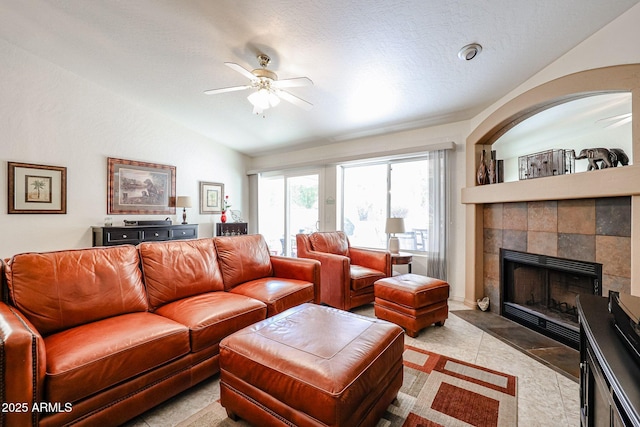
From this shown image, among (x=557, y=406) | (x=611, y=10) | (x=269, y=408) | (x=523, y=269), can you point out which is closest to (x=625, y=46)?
(x=611, y=10)

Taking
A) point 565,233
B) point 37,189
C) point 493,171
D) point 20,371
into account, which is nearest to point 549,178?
point 565,233

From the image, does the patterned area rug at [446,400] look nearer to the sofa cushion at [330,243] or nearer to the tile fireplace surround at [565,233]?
the tile fireplace surround at [565,233]

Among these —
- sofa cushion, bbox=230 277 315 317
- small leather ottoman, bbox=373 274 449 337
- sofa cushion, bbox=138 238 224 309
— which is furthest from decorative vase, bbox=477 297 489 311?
sofa cushion, bbox=138 238 224 309

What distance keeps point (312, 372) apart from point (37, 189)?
14.3 ft

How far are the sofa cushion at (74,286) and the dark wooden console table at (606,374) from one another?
2.40 metres

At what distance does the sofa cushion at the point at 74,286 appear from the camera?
1.52m

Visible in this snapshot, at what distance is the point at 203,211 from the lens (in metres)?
5.24

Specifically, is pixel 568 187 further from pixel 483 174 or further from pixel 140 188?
pixel 140 188

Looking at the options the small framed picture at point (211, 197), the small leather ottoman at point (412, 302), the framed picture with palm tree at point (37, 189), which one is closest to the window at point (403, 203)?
the small leather ottoman at point (412, 302)

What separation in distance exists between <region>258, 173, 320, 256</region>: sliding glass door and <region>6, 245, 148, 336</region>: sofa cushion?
133 inches

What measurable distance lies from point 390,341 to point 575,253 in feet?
6.66

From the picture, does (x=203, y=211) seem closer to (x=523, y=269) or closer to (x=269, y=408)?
(x=269, y=408)

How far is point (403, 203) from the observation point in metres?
4.15

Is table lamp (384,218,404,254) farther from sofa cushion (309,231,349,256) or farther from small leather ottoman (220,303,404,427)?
small leather ottoman (220,303,404,427)
